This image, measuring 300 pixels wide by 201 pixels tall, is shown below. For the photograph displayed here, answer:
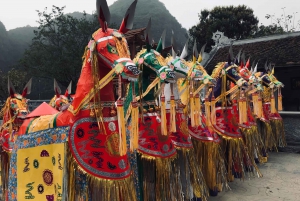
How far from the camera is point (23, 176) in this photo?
2740 millimetres

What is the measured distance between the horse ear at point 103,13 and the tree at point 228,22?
2276 centimetres

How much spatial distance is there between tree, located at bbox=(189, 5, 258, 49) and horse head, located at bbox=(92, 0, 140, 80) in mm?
22703

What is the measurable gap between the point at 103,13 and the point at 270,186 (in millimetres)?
4418

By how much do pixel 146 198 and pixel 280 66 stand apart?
25.5 ft

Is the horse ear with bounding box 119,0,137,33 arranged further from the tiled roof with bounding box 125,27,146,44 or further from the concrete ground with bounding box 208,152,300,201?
the tiled roof with bounding box 125,27,146,44

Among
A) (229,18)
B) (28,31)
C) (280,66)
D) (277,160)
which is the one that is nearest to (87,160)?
(277,160)

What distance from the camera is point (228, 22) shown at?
2398cm

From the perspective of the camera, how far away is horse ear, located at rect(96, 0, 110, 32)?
2.13 m

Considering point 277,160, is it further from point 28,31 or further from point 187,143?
point 28,31

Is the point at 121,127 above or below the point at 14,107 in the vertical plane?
below

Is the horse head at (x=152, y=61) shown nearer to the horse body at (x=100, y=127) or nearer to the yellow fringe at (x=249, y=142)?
the horse body at (x=100, y=127)

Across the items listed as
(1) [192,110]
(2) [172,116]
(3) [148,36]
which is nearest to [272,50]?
(1) [192,110]

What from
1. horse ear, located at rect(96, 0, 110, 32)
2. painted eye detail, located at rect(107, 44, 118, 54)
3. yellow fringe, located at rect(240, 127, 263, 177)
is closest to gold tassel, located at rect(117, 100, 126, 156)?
painted eye detail, located at rect(107, 44, 118, 54)

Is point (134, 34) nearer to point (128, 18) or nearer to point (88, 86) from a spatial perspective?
point (128, 18)
